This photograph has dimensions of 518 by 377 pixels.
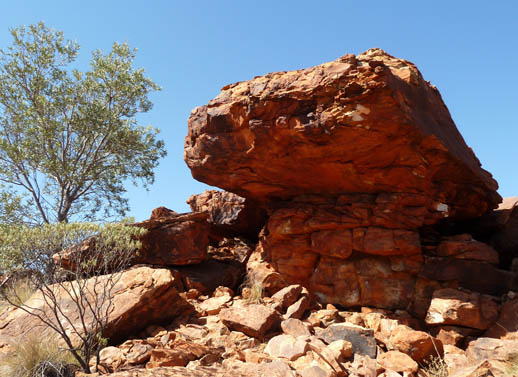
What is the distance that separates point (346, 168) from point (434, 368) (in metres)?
4.84

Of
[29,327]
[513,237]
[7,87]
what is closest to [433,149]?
[513,237]

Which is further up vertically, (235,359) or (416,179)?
(416,179)

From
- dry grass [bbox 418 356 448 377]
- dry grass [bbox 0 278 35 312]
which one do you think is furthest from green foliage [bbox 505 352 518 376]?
dry grass [bbox 0 278 35 312]

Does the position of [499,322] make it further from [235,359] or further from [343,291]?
[235,359]

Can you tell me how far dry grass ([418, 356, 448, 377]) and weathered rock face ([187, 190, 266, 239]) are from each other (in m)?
7.68

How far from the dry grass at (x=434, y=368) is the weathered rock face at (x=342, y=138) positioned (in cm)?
430

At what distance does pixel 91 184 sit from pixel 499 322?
52.5 feet

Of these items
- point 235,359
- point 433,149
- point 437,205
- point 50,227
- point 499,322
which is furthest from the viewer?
point 437,205

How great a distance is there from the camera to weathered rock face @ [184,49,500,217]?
27.2 feet

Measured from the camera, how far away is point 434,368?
646 centimetres

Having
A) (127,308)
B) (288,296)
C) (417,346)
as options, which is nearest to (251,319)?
(288,296)

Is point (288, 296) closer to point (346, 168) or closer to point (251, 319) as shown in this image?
point (251, 319)

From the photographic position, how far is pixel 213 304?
9203 millimetres

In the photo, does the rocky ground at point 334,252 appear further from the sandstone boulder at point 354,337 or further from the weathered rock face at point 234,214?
the weathered rock face at point 234,214
